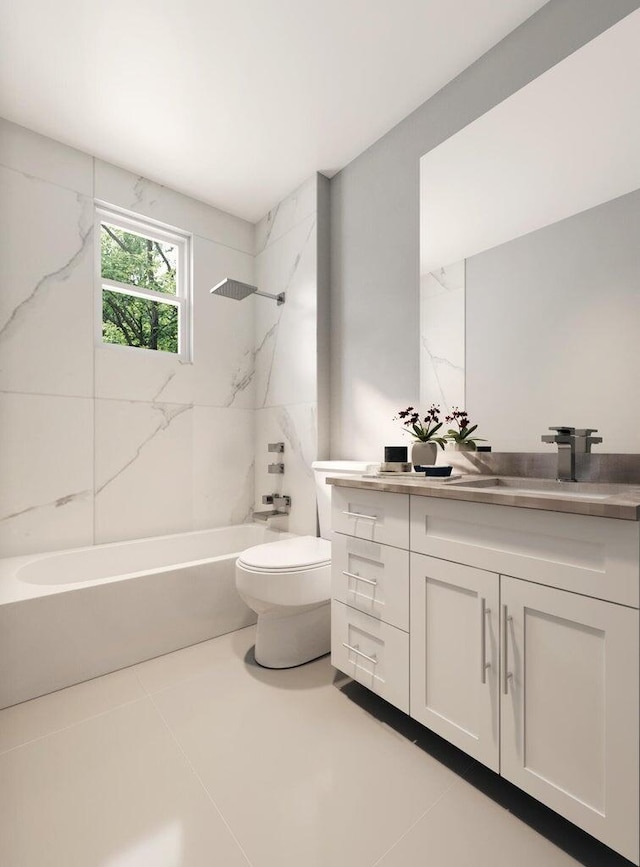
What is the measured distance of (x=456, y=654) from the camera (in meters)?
1.17

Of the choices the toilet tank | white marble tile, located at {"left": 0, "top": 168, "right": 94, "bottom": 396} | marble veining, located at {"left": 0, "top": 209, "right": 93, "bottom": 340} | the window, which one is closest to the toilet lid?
the toilet tank

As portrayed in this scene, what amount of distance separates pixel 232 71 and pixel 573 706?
2.48 m

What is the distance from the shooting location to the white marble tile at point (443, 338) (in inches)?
69.7

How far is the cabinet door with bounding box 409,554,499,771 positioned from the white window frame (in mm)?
2046

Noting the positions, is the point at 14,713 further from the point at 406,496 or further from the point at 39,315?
the point at 39,315

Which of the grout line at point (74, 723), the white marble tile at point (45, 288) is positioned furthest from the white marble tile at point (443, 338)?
the white marble tile at point (45, 288)

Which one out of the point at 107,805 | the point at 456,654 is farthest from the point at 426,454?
the point at 107,805

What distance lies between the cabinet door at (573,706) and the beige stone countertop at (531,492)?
20cm

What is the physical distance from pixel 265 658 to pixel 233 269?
7.87 feet

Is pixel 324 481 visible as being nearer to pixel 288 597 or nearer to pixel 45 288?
pixel 288 597

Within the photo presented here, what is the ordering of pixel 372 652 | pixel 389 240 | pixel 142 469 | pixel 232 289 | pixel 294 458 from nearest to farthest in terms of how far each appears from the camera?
pixel 372 652 < pixel 389 240 < pixel 232 289 < pixel 142 469 < pixel 294 458

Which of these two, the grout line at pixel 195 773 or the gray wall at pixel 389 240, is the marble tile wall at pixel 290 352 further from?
the grout line at pixel 195 773

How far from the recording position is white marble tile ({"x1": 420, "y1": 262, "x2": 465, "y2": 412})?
177 centimetres

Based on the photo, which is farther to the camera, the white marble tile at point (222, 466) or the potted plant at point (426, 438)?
the white marble tile at point (222, 466)
